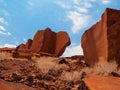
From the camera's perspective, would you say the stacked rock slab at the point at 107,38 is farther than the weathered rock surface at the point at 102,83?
Yes

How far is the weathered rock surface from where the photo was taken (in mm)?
6512

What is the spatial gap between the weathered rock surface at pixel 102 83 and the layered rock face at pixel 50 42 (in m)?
23.1

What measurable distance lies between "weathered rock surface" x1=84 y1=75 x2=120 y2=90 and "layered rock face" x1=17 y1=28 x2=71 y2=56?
2309cm

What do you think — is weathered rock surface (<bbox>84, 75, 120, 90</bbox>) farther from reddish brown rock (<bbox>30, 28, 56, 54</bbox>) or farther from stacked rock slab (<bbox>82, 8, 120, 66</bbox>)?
reddish brown rock (<bbox>30, 28, 56, 54</bbox>)

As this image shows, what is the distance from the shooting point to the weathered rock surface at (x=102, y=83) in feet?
21.4

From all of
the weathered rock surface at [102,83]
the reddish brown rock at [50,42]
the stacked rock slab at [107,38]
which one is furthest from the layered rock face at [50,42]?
Result: the weathered rock surface at [102,83]

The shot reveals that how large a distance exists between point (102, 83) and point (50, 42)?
26339 millimetres

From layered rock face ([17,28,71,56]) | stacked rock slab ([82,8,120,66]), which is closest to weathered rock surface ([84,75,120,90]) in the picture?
stacked rock slab ([82,8,120,66])

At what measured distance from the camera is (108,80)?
7277mm

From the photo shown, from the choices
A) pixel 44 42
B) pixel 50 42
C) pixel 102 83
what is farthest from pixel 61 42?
pixel 102 83

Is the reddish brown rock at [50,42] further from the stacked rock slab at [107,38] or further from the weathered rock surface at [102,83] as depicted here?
the weathered rock surface at [102,83]

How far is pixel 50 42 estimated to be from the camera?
3309 cm

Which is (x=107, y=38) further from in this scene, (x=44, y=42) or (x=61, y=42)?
(x=44, y=42)

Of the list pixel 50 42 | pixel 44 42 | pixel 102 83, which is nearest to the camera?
pixel 102 83
